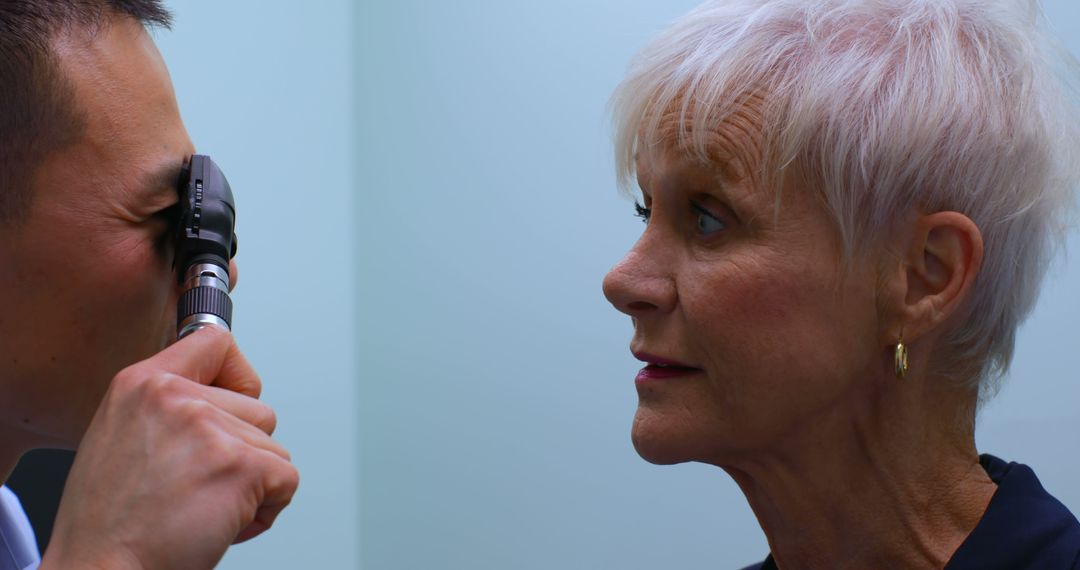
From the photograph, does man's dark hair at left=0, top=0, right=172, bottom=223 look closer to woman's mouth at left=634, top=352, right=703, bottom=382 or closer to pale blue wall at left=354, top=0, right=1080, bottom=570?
woman's mouth at left=634, top=352, right=703, bottom=382

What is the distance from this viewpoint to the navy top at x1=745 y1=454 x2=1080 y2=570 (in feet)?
3.66

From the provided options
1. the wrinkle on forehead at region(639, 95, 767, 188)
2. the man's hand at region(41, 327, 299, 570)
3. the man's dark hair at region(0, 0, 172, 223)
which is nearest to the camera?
the man's hand at region(41, 327, 299, 570)

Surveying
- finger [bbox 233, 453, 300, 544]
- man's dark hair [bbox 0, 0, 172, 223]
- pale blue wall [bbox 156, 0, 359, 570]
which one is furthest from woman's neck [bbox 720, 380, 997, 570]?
pale blue wall [bbox 156, 0, 359, 570]

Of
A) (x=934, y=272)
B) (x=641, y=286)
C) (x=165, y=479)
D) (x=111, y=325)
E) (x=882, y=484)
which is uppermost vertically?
(x=934, y=272)

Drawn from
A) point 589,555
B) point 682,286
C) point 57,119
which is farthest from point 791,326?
point 589,555

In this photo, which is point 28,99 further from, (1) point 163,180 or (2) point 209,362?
(2) point 209,362

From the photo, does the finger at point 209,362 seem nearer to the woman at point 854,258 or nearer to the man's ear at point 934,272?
the woman at point 854,258

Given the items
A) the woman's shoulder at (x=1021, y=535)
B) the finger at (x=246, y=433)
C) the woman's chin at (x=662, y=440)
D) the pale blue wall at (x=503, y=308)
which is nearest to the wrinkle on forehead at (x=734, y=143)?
the woman's chin at (x=662, y=440)

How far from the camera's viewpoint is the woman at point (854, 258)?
1128 millimetres

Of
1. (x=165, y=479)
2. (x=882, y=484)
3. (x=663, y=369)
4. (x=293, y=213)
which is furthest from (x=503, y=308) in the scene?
(x=165, y=479)

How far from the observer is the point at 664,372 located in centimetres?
122

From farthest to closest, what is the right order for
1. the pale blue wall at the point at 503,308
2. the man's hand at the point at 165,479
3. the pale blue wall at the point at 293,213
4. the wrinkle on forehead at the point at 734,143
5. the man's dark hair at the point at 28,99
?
the pale blue wall at the point at 293,213
the pale blue wall at the point at 503,308
the wrinkle on forehead at the point at 734,143
the man's dark hair at the point at 28,99
the man's hand at the point at 165,479

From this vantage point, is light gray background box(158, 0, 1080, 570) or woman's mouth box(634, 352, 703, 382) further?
light gray background box(158, 0, 1080, 570)

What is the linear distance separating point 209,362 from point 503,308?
154 centimetres
